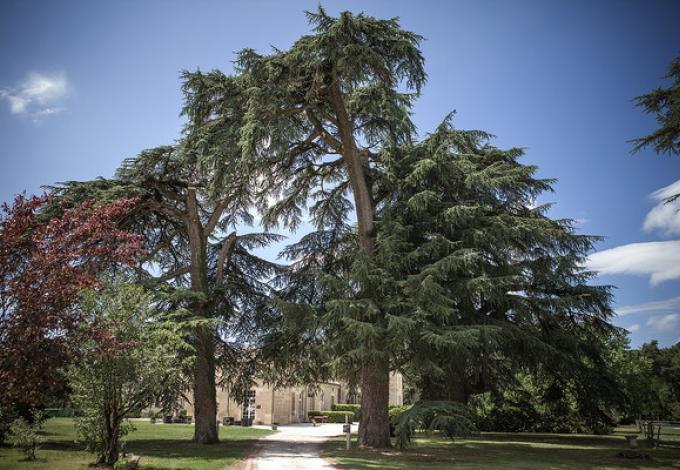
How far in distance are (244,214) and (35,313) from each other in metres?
13.8

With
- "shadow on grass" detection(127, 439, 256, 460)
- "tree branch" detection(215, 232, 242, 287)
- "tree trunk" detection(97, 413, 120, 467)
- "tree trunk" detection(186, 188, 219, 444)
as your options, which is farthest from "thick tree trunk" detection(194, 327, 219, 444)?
"tree trunk" detection(97, 413, 120, 467)

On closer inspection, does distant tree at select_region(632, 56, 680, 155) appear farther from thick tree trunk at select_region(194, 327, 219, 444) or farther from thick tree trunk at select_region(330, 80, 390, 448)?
thick tree trunk at select_region(194, 327, 219, 444)

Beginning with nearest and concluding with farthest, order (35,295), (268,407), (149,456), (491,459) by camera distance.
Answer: (35,295)
(491,459)
(149,456)
(268,407)

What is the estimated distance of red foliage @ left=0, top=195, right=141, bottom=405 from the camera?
22.4 feet

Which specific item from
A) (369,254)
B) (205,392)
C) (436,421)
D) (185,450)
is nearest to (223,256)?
(205,392)

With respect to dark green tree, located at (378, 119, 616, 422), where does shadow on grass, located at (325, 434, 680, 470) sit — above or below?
below

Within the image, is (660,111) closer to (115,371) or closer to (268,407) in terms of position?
(115,371)

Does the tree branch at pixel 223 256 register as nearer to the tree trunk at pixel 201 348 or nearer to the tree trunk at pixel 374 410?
the tree trunk at pixel 201 348

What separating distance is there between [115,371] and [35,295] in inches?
120

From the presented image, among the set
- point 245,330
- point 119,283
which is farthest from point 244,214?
point 119,283

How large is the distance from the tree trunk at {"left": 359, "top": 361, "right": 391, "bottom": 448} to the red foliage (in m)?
8.99

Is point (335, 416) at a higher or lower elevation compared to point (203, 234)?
lower

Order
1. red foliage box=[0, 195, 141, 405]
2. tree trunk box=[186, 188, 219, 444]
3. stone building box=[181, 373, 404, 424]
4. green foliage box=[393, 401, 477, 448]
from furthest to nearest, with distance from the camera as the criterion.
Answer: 1. stone building box=[181, 373, 404, 424]
2. tree trunk box=[186, 188, 219, 444]
3. green foliage box=[393, 401, 477, 448]
4. red foliage box=[0, 195, 141, 405]

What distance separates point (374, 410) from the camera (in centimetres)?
1462
